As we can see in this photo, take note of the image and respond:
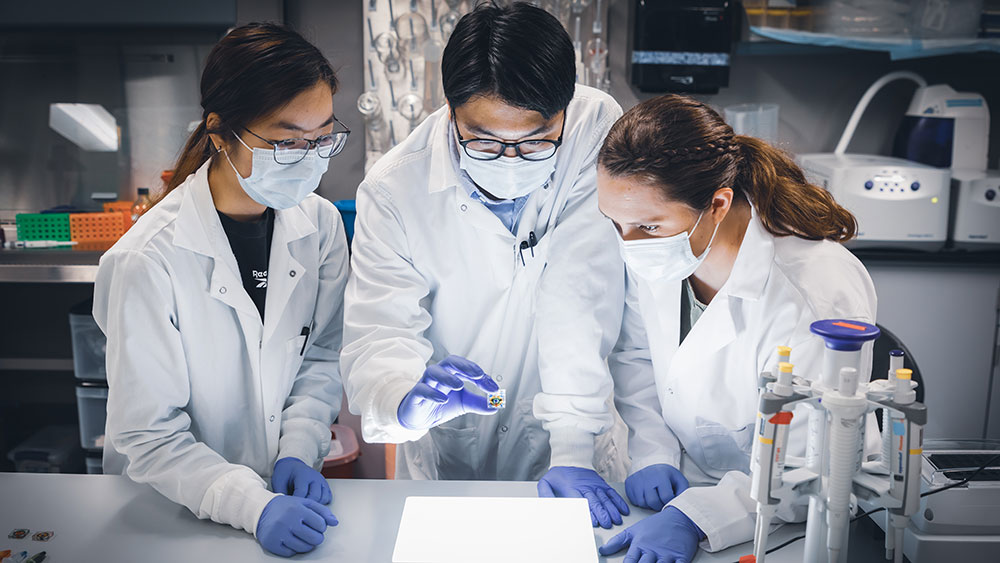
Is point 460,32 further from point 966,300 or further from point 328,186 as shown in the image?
point 966,300

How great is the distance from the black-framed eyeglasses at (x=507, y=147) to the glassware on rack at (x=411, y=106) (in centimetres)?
185

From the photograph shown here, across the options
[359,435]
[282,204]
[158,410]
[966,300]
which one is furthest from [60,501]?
[966,300]

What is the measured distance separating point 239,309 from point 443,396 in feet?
1.42

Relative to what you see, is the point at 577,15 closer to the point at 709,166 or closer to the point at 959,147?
the point at 959,147

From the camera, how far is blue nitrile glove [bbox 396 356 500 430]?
134cm

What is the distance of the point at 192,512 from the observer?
1336 millimetres

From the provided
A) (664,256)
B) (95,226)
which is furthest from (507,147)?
(95,226)

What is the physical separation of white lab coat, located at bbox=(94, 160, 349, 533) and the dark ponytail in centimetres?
16

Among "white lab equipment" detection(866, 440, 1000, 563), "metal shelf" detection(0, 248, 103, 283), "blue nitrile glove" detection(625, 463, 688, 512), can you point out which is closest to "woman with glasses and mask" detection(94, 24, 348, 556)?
"blue nitrile glove" detection(625, 463, 688, 512)

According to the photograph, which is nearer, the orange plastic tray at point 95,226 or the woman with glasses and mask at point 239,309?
the woman with glasses and mask at point 239,309

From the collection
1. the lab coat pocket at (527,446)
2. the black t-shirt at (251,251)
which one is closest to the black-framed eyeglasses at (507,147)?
the black t-shirt at (251,251)

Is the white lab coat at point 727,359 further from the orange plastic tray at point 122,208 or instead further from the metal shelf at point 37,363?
the metal shelf at point 37,363

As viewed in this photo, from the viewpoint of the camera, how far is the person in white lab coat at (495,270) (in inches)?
53.9

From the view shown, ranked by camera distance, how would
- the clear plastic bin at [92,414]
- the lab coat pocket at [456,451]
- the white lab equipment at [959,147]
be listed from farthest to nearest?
the white lab equipment at [959,147]
the clear plastic bin at [92,414]
the lab coat pocket at [456,451]
